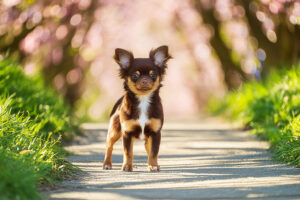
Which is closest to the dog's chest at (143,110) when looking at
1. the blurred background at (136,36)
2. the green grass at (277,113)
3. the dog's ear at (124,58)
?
the dog's ear at (124,58)

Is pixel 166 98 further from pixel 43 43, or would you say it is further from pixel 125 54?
pixel 125 54

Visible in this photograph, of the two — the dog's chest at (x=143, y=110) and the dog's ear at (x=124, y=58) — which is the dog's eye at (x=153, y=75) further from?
the dog's ear at (x=124, y=58)

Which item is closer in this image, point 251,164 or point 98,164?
point 251,164

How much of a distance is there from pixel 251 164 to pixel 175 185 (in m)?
1.54

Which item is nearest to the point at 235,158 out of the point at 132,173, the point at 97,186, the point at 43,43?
the point at 132,173

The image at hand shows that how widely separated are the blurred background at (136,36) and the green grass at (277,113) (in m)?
1.31

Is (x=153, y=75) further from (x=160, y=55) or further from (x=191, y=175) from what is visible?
(x=191, y=175)

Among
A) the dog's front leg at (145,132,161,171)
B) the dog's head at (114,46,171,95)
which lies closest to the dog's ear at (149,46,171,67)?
the dog's head at (114,46,171,95)

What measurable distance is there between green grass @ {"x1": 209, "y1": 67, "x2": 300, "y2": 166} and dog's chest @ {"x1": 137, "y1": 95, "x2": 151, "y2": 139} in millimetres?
1626

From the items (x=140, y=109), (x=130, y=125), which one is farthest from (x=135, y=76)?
(x=130, y=125)

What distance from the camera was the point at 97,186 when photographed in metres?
4.64

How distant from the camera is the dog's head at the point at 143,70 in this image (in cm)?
561

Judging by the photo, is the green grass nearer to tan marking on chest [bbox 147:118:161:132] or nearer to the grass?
tan marking on chest [bbox 147:118:161:132]

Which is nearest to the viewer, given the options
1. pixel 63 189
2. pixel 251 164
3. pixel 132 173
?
pixel 63 189
